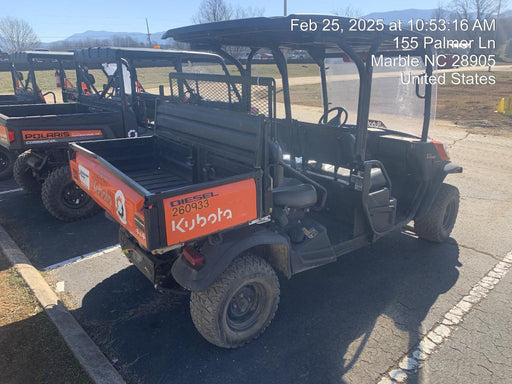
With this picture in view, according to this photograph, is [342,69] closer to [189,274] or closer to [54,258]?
[189,274]

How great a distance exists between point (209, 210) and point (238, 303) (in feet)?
2.84

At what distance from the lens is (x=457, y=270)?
13.5ft

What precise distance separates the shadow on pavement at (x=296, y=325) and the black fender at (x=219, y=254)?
61 cm

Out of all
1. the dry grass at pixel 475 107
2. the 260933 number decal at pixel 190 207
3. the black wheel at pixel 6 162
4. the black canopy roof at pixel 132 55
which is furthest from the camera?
the dry grass at pixel 475 107

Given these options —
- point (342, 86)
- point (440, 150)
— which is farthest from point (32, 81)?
point (440, 150)

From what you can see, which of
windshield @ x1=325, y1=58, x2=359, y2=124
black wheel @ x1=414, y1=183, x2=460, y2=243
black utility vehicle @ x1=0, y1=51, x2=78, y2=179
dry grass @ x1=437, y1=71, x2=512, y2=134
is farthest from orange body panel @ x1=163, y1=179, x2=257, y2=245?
dry grass @ x1=437, y1=71, x2=512, y2=134

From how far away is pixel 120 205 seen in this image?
8.96ft

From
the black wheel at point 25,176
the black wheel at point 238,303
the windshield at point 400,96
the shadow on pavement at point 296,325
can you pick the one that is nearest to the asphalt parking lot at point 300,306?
the shadow on pavement at point 296,325

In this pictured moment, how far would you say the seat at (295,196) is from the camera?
317 centimetres

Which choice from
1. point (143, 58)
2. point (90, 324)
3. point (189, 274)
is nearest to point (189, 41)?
point (189, 274)

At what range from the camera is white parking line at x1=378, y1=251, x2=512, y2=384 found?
279cm

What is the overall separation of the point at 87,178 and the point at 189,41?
1.48 m

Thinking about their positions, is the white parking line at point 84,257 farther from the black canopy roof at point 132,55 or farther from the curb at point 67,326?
the black canopy roof at point 132,55

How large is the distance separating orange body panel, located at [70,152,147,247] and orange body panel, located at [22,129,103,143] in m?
1.90
